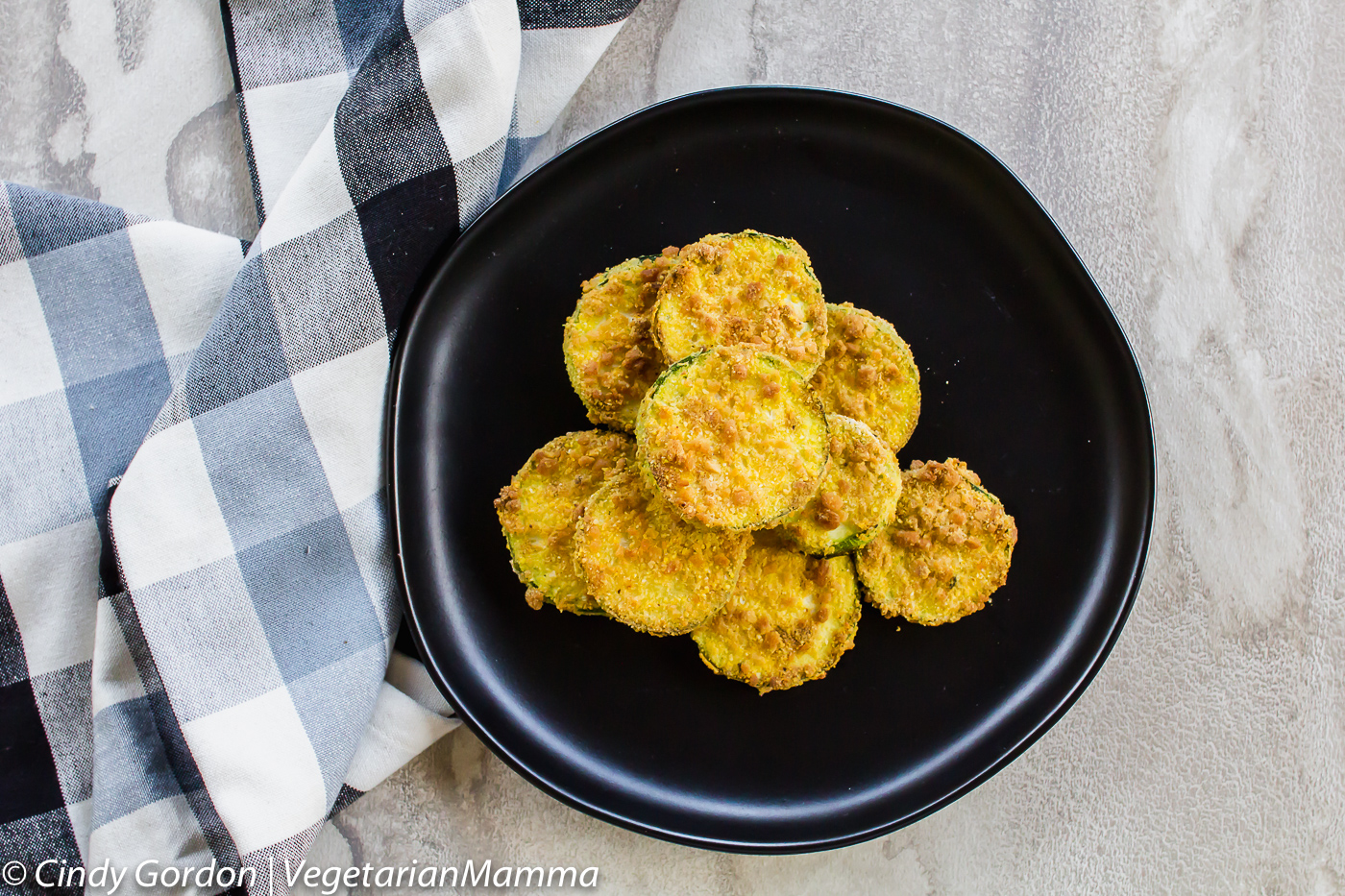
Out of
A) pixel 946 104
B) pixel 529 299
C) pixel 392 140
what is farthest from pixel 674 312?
pixel 946 104

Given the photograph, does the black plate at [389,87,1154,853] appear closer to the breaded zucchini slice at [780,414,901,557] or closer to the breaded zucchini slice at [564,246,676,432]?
the breaded zucchini slice at [564,246,676,432]

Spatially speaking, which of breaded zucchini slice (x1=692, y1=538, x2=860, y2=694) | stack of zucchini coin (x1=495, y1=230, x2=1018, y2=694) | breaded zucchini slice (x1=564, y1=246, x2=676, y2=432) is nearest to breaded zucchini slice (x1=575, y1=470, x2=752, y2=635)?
stack of zucchini coin (x1=495, y1=230, x2=1018, y2=694)

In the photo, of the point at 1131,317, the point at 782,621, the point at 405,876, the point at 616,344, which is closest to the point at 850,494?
the point at 782,621

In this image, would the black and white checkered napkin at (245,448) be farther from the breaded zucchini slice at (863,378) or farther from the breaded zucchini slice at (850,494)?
the breaded zucchini slice at (850,494)

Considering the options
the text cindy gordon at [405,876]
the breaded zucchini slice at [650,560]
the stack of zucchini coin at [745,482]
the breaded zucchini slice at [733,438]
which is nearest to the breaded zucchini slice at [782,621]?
the stack of zucchini coin at [745,482]

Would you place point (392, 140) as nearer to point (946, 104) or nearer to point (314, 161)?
point (314, 161)

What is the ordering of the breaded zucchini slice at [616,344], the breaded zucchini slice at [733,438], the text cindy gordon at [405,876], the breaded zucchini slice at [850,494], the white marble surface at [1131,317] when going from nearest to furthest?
the breaded zucchini slice at [733,438] < the breaded zucchini slice at [850,494] < the breaded zucchini slice at [616,344] < the text cindy gordon at [405,876] < the white marble surface at [1131,317]

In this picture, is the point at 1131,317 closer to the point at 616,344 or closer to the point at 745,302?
the point at 745,302
